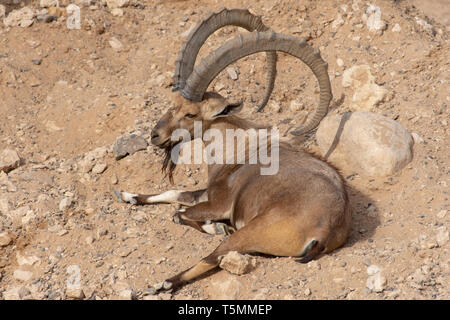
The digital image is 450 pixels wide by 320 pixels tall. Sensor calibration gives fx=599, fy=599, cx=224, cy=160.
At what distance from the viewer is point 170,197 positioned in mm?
6828

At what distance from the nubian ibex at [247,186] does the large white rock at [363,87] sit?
164cm

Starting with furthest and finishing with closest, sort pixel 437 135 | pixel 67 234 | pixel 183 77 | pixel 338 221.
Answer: pixel 437 135
pixel 183 77
pixel 67 234
pixel 338 221

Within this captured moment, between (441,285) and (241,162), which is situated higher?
(441,285)

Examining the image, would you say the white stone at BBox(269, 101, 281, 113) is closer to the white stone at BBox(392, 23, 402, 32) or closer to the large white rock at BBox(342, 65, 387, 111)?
the large white rock at BBox(342, 65, 387, 111)

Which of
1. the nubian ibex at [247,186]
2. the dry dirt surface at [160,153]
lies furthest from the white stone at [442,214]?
the nubian ibex at [247,186]

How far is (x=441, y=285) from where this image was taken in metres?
4.78

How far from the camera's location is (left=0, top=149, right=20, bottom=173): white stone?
7.14 m

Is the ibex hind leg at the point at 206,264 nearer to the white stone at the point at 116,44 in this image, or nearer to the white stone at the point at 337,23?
the white stone at the point at 337,23

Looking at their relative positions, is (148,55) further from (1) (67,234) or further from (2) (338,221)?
(2) (338,221)

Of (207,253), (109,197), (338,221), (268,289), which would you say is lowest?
(109,197)

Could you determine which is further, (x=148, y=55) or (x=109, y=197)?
(x=148, y=55)

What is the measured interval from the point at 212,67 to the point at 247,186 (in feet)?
4.15

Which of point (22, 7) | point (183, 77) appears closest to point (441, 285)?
point (183, 77)

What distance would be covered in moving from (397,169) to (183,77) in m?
2.64
